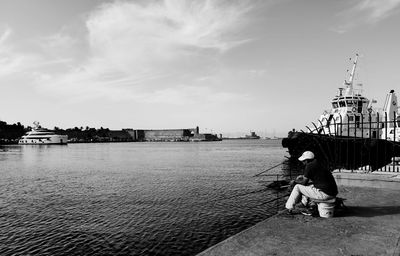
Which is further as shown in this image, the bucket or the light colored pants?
the bucket

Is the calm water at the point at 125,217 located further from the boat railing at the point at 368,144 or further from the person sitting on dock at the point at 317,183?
the boat railing at the point at 368,144

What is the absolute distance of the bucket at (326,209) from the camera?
7.84 m

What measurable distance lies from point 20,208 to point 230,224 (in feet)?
37.1

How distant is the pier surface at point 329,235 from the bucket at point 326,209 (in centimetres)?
16

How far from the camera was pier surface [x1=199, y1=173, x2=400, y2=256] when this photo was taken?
573cm

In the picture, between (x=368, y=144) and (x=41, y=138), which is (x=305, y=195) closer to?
(x=368, y=144)

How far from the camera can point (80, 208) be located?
631 inches

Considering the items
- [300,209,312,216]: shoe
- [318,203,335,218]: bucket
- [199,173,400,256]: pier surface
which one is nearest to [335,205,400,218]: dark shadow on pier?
[199,173,400,256]: pier surface

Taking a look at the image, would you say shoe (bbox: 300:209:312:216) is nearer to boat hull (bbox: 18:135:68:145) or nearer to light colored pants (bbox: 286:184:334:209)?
light colored pants (bbox: 286:184:334:209)

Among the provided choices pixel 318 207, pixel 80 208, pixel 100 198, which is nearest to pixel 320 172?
pixel 318 207

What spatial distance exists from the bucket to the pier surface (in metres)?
0.16

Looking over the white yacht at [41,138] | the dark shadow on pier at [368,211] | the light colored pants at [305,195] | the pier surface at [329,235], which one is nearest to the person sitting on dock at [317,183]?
the light colored pants at [305,195]

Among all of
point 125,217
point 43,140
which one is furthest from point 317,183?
point 43,140

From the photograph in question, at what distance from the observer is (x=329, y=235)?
21.4 feet
